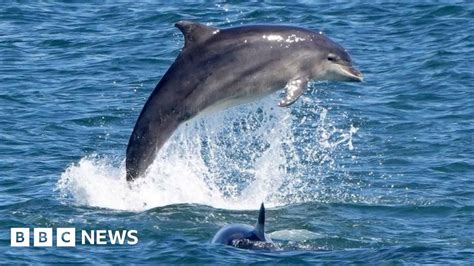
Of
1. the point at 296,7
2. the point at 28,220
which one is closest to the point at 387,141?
the point at 28,220

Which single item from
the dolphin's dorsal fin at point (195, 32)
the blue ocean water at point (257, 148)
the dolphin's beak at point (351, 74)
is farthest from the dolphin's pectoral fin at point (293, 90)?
the blue ocean water at point (257, 148)

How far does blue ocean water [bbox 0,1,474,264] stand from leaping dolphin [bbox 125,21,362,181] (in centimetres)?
85

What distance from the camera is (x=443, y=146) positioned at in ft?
80.3

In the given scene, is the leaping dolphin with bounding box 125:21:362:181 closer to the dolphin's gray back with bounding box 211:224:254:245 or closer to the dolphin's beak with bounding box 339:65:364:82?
the dolphin's beak with bounding box 339:65:364:82

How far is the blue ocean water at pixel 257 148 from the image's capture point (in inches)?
749

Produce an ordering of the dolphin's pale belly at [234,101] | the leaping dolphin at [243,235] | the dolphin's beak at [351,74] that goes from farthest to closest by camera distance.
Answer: the dolphin's beak at [351,74] → the dolphin's pale belly at [234,101] → the leaping dolphin at [243,235]

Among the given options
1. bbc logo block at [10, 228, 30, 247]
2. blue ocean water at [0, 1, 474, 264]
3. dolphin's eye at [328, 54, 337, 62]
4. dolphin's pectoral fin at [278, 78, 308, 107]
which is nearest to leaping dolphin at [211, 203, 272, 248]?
blue ocean water at [0, 1, 474, 264]

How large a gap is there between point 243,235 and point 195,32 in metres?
3.34

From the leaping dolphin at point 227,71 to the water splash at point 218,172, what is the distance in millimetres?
553

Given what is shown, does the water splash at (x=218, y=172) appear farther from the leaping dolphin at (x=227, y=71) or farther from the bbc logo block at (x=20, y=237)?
the bbc logo block at (x=20, y=237)

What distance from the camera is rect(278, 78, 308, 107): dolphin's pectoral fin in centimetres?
1923

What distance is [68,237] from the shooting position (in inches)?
743

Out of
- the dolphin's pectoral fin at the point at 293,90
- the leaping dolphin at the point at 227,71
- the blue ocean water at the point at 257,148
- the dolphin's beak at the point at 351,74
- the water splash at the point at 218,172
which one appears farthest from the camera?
the water splash at the point at 218,172

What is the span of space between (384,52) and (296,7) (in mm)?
5436
